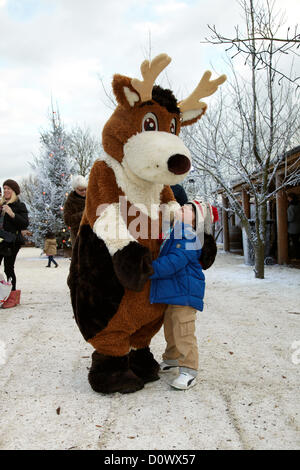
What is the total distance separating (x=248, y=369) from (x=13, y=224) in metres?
3.82

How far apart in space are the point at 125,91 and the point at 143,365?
1833 mm

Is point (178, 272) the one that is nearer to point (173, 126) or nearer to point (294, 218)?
point (173, 126)

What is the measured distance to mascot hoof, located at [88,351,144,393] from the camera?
2.31 m

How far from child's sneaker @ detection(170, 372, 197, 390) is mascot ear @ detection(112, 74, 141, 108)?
176 cm

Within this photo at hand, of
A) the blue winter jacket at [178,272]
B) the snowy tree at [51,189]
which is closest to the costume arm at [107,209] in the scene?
the blue winter jacket at [178,272]

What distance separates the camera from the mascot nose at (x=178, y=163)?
2.08 meters

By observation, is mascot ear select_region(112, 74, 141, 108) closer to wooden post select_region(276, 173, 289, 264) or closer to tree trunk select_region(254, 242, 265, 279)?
tree trunk select_region(254, 242, 265, 279)

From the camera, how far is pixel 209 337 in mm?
3541

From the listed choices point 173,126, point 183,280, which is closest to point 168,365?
point 183,280

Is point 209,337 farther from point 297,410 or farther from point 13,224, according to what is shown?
point 13,224

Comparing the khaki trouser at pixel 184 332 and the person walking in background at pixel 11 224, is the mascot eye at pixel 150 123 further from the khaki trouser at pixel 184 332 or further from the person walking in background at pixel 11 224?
the person walking in background at pixel 11 224

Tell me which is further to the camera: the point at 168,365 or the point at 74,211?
the point at 74,211

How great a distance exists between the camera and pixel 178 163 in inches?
82.2

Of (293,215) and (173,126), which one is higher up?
(293,215)
